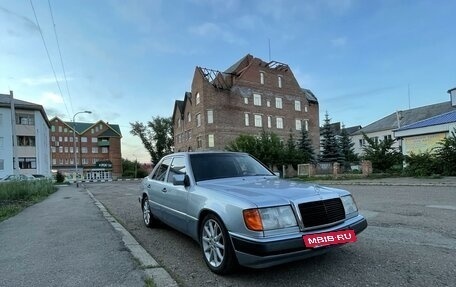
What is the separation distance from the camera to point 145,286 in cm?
373

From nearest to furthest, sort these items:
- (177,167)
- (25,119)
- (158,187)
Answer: (177,167)
(158,187)
(25,119)

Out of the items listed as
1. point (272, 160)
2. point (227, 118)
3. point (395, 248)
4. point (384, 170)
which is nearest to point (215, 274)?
point (395, 248)

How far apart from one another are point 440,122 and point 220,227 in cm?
2467

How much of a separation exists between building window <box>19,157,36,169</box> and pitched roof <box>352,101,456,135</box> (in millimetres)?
54125

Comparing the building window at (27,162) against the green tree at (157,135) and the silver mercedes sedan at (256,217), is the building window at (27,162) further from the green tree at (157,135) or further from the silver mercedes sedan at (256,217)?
the silver mercedes sedan at (256,217)

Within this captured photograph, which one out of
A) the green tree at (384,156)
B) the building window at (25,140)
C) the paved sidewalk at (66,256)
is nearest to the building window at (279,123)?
the green tree at (384,156)

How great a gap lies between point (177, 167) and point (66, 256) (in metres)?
2.18

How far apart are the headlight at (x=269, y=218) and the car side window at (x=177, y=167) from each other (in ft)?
6.83

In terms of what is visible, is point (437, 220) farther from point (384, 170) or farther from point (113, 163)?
point (113, 163)

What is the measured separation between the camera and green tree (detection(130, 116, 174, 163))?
81.5 m

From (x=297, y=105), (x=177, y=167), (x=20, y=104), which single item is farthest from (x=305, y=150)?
(x=20, y=104)

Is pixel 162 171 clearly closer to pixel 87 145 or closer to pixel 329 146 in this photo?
pixel 329 146

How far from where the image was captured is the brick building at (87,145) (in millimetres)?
97938

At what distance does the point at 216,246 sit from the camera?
14.0 feet
